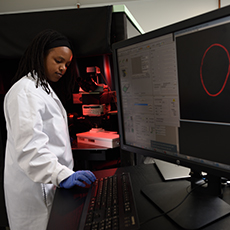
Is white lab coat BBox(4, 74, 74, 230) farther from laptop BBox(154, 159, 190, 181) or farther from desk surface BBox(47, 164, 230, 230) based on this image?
laptop BBox(154, 159, 190, 181)

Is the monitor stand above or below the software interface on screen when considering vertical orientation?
below

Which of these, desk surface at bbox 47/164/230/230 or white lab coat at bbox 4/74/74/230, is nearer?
desk surface at bbox 47/164/230/230

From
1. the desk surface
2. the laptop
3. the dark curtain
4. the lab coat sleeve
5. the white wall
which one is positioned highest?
the white wall

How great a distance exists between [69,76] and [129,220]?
129 cm

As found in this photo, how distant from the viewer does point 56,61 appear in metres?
1.35

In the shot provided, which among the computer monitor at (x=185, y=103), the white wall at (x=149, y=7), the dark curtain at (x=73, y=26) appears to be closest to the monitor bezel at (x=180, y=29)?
the computer monitor at (x=185, y=103)

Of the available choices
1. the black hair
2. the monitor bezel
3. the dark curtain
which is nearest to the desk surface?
the monitor bezel

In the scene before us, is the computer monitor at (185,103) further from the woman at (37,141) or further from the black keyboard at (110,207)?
the woman at (37,141)

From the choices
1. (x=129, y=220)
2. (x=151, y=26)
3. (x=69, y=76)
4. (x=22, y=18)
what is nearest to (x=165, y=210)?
(x=129, y=220)

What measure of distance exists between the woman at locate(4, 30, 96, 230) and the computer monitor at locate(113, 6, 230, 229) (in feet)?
1.07

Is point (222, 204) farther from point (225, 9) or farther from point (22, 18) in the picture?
point (22, 18)

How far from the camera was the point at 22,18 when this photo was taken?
1.67 meters

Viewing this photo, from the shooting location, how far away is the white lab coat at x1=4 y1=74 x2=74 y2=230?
98 centimetres

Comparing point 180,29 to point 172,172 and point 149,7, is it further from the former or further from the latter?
point 149,7
